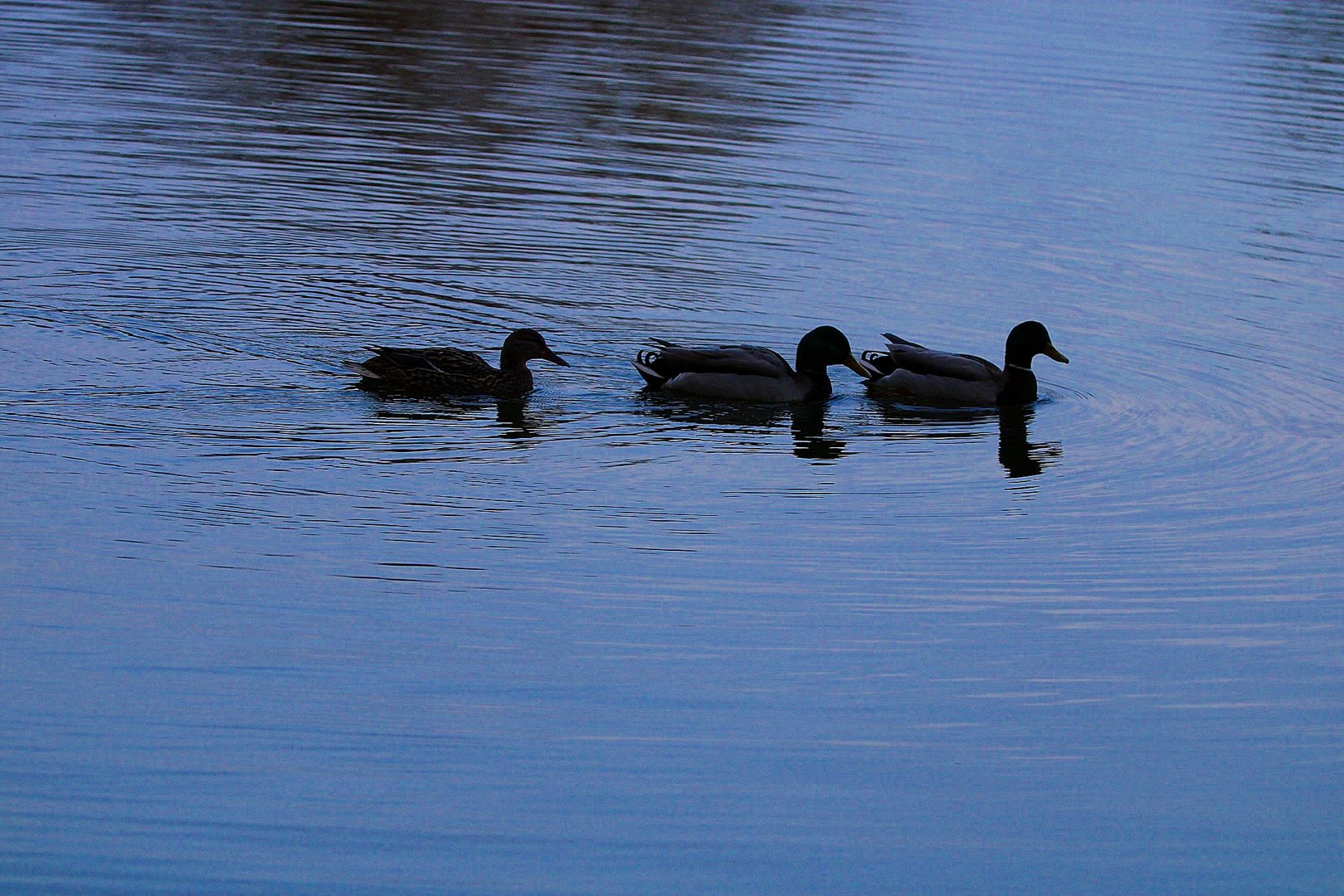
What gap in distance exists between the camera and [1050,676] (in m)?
8.34

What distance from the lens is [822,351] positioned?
1366cm

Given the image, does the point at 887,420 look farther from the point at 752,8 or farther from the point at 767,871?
the point at 752,8

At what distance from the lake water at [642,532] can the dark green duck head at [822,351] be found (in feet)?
0.92

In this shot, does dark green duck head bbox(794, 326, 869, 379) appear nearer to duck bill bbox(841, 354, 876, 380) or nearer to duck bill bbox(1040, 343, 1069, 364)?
duck bill bbox(841, 354, 876, 380)

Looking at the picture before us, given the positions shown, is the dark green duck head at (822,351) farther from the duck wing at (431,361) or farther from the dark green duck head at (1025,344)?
the duck wing at (431,361)

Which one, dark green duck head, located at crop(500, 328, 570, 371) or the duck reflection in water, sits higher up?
dark green duck head, located at crop(500, 328, 570, 371)

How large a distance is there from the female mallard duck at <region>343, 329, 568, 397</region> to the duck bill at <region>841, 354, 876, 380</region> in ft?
7.41

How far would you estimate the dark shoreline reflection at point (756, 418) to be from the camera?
40.4ft

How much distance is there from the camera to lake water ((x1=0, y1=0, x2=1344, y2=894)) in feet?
22.1

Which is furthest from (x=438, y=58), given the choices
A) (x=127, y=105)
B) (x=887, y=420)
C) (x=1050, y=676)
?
(x=1050, y=676)

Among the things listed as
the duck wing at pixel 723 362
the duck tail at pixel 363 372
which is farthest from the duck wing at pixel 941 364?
the duck tail at pixel 363 372

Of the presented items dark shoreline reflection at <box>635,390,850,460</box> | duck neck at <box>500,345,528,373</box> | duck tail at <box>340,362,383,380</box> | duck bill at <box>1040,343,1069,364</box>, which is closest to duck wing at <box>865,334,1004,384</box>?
duck bill at <box>1040,343,1069,364</box>

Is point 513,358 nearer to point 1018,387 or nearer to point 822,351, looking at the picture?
point 822,351

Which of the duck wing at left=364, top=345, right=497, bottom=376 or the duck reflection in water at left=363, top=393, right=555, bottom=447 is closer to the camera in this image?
the duck reflection in water at left=363, top=393, right=555, bottom=447
